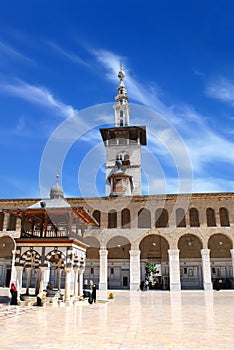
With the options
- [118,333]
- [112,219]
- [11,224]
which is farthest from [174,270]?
[118,333]

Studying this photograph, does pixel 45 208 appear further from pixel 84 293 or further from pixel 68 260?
pixel 84 293

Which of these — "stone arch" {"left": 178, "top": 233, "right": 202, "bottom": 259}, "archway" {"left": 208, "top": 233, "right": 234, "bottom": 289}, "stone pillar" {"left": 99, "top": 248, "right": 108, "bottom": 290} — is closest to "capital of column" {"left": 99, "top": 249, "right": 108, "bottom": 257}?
"stone pillar" {"left": 99, "top": 248, "right": 108, "bottom": 290}

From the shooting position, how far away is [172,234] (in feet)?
83.5

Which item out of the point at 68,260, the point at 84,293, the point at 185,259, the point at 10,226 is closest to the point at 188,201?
the point at 185,259

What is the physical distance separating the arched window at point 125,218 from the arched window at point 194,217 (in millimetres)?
5747

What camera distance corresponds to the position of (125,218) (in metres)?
26.9

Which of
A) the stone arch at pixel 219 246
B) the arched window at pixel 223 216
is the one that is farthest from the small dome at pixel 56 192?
the stone arch at pixel 219 246

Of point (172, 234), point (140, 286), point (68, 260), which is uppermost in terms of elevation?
point (172, 234)

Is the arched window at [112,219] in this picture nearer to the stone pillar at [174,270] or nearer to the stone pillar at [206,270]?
the stone pillar at [174,270]

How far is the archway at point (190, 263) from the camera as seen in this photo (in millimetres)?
27836

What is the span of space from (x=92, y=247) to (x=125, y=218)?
4.80 metres

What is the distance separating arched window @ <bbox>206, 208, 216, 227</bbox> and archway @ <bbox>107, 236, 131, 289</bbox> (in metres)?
7.67

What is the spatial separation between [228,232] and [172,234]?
15.6 ft

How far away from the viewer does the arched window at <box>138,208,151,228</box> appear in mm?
27439
